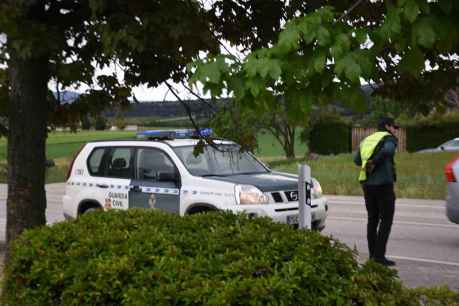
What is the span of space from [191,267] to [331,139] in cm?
3822

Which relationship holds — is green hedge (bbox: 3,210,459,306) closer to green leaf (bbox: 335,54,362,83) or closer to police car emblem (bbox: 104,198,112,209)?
green leaf (bbox: 335,54,362,83)

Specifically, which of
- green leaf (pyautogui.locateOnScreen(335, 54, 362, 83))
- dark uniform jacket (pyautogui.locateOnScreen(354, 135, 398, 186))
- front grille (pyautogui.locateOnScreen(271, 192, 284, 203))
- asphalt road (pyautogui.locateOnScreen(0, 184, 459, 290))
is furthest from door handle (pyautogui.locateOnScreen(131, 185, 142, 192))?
green leaf (pyautogui.locateOnScreen(335, 54, 362, 83))

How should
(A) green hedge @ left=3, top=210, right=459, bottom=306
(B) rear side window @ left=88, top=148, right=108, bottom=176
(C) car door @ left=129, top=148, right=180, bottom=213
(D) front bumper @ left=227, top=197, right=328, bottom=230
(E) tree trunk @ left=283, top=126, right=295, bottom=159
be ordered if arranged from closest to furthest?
(A) green hedge @ left=3, top=210, right=459, bottom=306 < (D) front bumper @ left=227, top=197, right=328, bottom=230 < (C) car door @ left=129, top=148, right=180, bottom=213 < (B) rear side window @ left=88, top=148, right=108, bottom=176 < (E) tree trunk @ left=283, top=126, right=295, bottom=159

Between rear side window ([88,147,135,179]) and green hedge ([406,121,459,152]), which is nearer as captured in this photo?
rear side window ([88,147,135,179])

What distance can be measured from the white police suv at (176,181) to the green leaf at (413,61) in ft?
19.7

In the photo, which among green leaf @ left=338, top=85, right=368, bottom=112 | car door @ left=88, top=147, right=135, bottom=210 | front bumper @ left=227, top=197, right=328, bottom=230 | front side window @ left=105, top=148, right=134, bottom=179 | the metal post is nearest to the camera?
green leaf @ left=338, top=85, right=368, bottom=112

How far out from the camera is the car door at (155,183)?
36.4 feet

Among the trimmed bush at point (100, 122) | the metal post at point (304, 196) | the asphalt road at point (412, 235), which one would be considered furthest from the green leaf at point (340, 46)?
the trimmed bush at point (100, 122)

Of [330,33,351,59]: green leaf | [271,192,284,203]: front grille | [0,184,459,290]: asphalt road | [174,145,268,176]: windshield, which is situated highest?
[330,33,351,59]: green leaf

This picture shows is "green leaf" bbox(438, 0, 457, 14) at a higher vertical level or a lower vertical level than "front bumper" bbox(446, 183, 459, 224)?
higher

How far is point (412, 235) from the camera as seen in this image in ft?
43.8

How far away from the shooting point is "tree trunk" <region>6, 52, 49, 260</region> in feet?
25.9

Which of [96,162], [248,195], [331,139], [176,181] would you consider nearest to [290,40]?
[248,195]

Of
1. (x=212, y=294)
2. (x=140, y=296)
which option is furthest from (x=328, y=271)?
(x=140, y=296)
